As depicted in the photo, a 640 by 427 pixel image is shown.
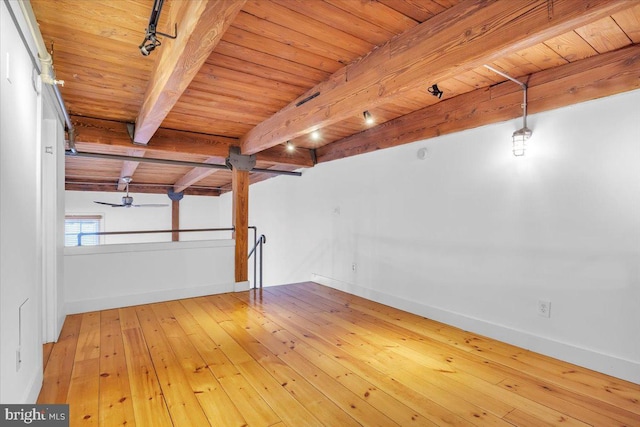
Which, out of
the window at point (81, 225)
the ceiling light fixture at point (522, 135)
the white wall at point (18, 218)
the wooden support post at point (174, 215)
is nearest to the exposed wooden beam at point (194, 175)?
the wooden support post at point (174, 215)

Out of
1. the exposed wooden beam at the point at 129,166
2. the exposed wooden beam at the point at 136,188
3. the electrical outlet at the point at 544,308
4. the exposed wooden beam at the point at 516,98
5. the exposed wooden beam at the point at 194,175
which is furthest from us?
the exposed wooden beam at the point at 136,188

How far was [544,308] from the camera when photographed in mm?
2631

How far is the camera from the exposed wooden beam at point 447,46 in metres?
1.47

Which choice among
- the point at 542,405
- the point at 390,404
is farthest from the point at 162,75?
the point at 542,405

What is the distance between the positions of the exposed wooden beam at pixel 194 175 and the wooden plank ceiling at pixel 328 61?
1508mm

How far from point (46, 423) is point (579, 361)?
11.6 ft

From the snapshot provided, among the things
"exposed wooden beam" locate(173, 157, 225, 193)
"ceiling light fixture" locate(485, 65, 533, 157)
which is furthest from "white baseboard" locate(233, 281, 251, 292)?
"ceiling light fixture" locate(485, 65, 533, 157)

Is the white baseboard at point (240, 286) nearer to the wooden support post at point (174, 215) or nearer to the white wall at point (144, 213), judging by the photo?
the wooden support post at point (174, 215)

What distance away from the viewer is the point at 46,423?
1.68 metres

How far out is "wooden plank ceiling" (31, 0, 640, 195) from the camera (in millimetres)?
1694

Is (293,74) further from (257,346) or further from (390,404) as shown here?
(390,404)

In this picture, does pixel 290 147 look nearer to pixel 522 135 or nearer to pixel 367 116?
pixel 367 116

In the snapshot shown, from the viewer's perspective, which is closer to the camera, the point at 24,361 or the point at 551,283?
the point at 24,361

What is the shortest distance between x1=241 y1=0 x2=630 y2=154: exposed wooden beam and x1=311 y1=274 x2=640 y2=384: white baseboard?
2.28 meters
